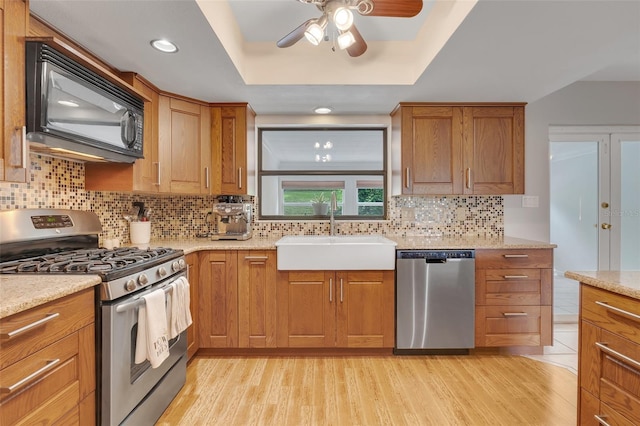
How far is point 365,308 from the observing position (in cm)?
246

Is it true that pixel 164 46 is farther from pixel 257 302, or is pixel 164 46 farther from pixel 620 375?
pixel 620 375

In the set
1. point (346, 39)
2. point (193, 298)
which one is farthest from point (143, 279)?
point (346, 39)

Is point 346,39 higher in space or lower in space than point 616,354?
higher

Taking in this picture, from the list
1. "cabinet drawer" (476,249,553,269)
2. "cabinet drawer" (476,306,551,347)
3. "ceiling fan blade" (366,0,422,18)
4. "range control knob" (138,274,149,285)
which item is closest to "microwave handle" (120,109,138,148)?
"range control knob" (138,274,149,285)

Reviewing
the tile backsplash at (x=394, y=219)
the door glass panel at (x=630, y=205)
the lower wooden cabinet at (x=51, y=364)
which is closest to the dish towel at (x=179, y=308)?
the lower wooden cabinet at (x=51, y=364)

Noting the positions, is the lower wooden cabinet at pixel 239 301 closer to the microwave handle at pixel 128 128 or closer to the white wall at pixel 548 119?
the microwave handle at pixel 128 128

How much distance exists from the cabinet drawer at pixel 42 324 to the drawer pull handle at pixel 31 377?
0.22 feet

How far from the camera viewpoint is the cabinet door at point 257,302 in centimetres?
247

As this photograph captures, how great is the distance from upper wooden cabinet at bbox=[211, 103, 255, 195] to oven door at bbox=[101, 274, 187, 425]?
3.91ft

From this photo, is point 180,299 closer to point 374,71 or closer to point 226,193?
point 226,193

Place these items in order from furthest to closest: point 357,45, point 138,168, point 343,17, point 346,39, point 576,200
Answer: point 576,200 → point 138,168 → point 357,45 → point 346,39 → point 343,17

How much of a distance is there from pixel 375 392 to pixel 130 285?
1.61m

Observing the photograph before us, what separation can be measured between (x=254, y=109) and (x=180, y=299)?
75.2 inches

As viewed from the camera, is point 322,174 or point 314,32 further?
point 322,174
